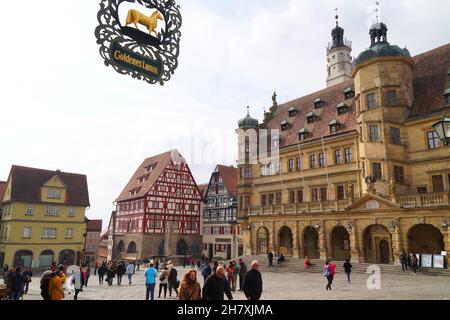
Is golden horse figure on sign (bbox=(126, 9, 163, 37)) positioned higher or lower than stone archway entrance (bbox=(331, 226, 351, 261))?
higher

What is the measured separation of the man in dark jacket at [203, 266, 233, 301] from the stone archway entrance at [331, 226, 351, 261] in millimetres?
29381

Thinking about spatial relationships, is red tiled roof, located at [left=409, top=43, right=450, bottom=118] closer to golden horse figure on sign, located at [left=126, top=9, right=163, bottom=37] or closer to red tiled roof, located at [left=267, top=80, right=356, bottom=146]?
red tiled roof, located at [left=267, top=80, right=356, bottom=146]

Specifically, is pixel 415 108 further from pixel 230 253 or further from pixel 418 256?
pixel 230 253

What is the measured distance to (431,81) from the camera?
108 feet

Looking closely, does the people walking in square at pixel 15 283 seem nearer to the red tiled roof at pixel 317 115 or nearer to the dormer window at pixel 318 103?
the red tiled roof at pixel 317 115

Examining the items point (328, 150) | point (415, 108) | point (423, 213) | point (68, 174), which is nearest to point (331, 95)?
point (328, 150)

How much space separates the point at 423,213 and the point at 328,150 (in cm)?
1215

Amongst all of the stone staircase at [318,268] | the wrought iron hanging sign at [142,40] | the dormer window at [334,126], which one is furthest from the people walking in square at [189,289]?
the dormer window at [334,126]

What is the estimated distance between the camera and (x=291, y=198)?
4088cm

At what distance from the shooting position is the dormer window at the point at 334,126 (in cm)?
3734

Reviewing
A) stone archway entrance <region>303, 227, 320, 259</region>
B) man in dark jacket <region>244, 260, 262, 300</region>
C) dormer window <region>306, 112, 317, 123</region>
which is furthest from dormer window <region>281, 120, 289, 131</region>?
man in dark jacket <region>244, 260, 262, 300</region>

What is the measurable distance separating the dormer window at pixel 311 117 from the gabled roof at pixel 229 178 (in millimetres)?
21158

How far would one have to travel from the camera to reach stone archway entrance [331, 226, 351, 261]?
34.8m

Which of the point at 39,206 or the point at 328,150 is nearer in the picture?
the point at 328,150
